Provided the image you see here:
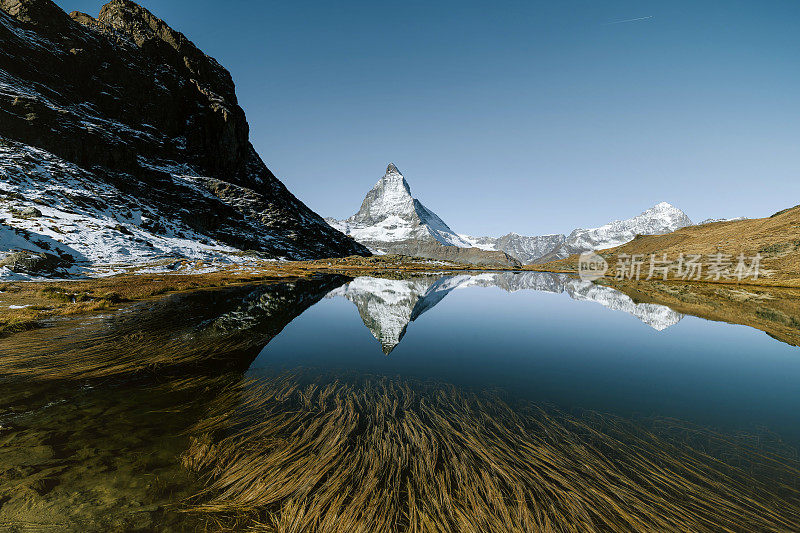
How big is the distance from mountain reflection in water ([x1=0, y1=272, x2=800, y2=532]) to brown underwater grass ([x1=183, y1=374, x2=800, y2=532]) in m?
0.04

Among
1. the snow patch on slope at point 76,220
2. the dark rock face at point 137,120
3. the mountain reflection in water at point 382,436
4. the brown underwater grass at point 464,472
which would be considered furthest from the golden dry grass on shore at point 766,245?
the dark rock face at point 137,120

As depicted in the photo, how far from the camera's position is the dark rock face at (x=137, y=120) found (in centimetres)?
10425

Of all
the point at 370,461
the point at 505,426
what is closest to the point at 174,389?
the point at 370,461

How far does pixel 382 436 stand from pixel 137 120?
213 meters

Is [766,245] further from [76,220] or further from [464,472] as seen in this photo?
[76,220]

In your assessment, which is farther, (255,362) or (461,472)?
(255,362)

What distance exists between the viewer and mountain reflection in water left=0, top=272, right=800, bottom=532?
4762 millimetres

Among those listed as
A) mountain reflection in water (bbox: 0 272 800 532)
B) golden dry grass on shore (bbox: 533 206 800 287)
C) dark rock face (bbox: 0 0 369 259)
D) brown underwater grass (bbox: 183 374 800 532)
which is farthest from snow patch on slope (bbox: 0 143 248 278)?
golden dry grass on shore (bbox: 533 206 800 287)

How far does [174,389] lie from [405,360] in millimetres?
7994

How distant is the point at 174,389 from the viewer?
8.95 m

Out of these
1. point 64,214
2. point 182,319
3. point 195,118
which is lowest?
point 182,319

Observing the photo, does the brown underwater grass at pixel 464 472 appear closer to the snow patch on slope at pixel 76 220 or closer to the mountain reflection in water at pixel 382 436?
the mountain reflection in water at pixel 382 436

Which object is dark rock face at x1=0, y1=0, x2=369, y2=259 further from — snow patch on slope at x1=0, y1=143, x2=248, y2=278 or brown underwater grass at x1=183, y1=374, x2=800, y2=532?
brown underwater grass at x1=183, y1=374, x2=800, y2=532

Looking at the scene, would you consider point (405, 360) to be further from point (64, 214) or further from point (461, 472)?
point (64, 214)
